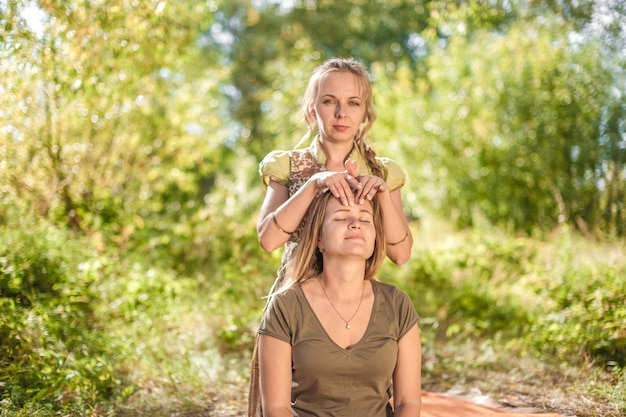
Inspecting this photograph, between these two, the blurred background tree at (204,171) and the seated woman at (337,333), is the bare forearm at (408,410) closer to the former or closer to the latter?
the seated woman at (337,333)

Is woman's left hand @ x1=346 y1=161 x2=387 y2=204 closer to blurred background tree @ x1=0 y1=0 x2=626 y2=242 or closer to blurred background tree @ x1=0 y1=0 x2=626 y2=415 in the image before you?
blurred background tree @ x1=0 y1=0 x2=626 y2=415

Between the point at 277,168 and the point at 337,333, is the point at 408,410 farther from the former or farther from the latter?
the point at 277,168

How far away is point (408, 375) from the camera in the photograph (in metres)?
2.63

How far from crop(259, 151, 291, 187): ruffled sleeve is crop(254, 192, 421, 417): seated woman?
1.12ft

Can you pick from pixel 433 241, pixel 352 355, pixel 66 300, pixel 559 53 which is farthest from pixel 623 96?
pixel 66 300

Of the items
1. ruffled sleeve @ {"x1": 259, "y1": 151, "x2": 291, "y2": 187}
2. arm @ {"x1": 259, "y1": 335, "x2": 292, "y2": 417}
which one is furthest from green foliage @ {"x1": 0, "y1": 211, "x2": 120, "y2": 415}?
ruffled sleeve @ {"x1": 259, "y1": 151, "x2": 291, "y2": 187}

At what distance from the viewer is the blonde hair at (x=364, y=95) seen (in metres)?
3.02

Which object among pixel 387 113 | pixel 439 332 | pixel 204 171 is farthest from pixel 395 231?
pixel 387 113

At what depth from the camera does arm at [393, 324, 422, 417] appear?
102 inches

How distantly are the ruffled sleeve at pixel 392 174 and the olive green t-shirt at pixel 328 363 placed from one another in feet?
2.42

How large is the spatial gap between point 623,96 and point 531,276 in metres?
1.86

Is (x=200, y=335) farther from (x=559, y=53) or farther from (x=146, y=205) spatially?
(x=559, y=53)

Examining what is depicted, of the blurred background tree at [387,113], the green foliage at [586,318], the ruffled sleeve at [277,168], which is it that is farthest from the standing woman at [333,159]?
the blurred background tree at [387,113]

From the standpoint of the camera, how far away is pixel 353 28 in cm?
1530
